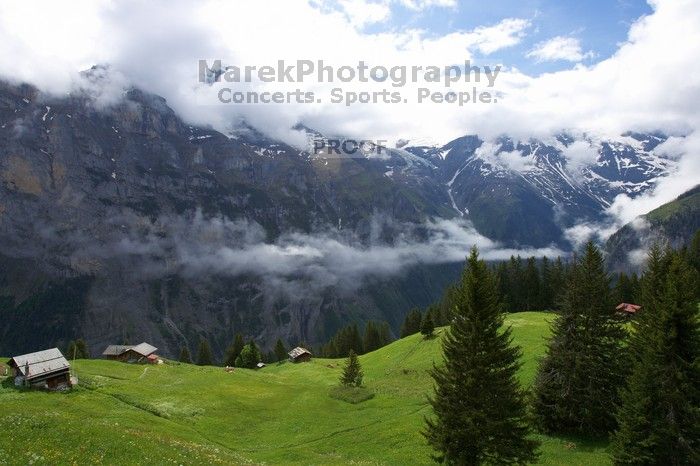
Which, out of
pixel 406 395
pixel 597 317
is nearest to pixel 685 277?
pixel 597 317

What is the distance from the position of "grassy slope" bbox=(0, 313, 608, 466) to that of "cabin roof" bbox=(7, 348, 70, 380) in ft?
9.08

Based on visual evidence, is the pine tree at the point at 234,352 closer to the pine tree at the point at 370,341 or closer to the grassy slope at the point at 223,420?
the pine tree at the point at 370,341

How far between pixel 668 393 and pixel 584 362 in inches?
378

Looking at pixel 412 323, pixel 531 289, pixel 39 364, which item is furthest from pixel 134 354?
pixel 531 289

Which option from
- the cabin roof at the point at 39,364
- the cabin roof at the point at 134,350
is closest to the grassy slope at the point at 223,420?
the cabin roof at the point at 39,364

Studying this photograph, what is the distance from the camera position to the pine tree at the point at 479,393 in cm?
2911

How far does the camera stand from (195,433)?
45.0m

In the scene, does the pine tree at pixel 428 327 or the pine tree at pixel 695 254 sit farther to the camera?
the pine tree at pixel 695 254

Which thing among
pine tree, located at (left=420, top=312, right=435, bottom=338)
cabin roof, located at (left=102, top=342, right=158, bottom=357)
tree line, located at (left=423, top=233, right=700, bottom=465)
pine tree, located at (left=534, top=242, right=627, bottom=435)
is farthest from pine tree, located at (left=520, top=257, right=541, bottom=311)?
cabin roof, located at (left=102, top=342, right=158, bottom=357)

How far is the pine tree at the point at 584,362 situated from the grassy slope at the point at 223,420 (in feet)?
7.07

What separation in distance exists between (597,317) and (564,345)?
11.9 feet

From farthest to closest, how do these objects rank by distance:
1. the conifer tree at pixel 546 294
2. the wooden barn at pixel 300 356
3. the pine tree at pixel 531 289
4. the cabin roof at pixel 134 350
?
1. the wooden barn at pixel 300 356
2. the pine tree at pixel 531 289
3. the conifer tree at pixel 546 294
4. the cabin roof at pixel 134 350

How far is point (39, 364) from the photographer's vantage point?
5459cm

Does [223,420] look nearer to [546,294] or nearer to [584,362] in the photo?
[584,362]
